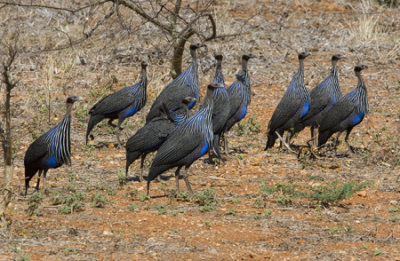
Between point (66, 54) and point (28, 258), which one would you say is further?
point (66, 54)

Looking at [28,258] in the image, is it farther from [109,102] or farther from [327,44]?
[327,44]

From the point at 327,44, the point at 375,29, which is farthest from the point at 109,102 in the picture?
the point at 375,29

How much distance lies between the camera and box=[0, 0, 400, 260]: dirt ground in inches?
221

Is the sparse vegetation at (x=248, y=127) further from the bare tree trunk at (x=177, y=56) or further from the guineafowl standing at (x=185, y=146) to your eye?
the guineafowl standing at (x=185, y=146)

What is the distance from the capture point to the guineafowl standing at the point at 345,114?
9789mm

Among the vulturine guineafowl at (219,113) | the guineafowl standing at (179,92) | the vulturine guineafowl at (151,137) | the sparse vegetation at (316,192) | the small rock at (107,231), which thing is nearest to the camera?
the small rock at (107,231)

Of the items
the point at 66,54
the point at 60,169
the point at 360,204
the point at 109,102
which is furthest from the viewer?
the point at 66,54

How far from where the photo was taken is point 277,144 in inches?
424

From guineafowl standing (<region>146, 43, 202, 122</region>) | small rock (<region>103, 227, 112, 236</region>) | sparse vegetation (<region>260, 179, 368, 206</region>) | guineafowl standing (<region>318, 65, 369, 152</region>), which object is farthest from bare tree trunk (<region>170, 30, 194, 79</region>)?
small rock (<region>103, 227, 112, 236</region>)

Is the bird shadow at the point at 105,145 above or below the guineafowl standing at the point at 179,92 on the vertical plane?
below

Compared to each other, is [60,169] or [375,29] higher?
[375,29]

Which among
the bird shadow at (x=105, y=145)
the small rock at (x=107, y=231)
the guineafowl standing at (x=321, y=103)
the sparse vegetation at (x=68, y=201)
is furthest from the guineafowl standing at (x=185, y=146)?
the guineafowl standing at (x=321, y=103)

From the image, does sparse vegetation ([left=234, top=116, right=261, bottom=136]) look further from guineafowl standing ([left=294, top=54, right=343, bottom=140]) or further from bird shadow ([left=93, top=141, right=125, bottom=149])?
bird shadow ([left=93, top=141, right=125, bottom=149])

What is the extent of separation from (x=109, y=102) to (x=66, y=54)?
4396mm
